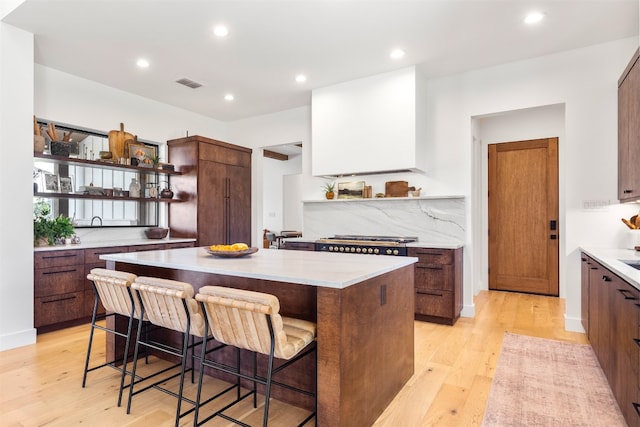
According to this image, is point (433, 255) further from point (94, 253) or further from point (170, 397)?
point (94, 253)

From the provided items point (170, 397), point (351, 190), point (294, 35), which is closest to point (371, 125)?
point (351, 190)

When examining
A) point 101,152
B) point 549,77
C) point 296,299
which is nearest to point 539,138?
point 549,77

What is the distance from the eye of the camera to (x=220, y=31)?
10.9 ft

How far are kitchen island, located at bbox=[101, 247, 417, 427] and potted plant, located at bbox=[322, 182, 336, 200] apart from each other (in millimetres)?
2439

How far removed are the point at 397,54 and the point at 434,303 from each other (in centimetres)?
271

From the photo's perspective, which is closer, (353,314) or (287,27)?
(353,314)

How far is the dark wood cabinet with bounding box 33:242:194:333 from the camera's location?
139 inches

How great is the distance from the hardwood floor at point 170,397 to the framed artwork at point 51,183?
1589 millimetres

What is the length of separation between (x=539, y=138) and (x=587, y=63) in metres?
1.74

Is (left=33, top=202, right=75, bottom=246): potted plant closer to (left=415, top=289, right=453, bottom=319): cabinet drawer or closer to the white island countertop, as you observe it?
the white island countertop

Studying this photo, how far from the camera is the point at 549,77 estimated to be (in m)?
3.85

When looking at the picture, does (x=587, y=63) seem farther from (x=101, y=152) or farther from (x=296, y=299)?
(x=101, y=152)

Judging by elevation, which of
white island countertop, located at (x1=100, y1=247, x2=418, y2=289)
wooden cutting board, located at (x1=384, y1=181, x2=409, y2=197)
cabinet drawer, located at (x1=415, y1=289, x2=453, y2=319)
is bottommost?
cabinet drawer, located at (x1=415, y1=289, x2=453, y2=319)

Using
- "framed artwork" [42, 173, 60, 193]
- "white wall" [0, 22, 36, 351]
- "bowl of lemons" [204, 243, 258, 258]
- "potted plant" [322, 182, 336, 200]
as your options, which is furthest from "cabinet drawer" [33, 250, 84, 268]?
"potted plant" [322, 182, 336, 200]
